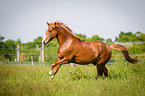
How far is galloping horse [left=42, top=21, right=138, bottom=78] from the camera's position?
202 inches

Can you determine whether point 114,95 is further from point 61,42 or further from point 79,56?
point 61,42

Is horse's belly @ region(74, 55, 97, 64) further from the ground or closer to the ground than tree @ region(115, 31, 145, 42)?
closer to the ground

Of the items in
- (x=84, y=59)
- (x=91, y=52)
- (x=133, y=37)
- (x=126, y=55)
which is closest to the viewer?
(x=84, y=59)

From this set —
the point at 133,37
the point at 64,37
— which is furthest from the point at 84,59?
the point at 133,37

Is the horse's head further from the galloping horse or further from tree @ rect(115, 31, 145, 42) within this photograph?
tree @ rect(115, 31, 145, 42)

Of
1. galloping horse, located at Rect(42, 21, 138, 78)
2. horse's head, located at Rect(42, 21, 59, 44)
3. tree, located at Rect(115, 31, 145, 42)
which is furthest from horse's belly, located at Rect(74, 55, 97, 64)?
tree, located at Rect(115, 31, 145, 42)

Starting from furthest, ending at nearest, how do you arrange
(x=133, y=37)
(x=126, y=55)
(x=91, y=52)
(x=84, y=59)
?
1. (x=133, y=37)
2. (x=126, y=55)
3. (x=91, y=52)
4. (x=84, y=59)

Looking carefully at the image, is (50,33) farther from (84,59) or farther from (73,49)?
(84,59)

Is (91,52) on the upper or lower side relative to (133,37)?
lower

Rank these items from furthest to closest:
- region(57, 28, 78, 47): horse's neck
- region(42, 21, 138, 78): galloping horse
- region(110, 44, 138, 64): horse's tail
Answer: region(110, 44, 138, 64): horse's tail, region(57, 28, 78, 47): horse's neck, region(42, 21, 138, 78): galloping horse

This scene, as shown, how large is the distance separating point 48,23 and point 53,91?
9.15 feet

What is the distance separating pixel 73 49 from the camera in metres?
5.19

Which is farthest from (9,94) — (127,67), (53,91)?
(127,67)

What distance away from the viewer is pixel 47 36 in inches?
206
